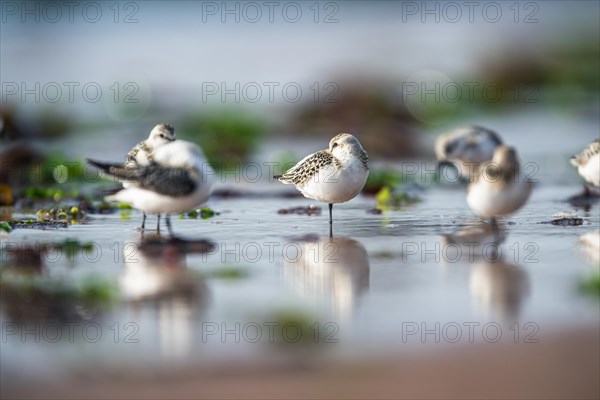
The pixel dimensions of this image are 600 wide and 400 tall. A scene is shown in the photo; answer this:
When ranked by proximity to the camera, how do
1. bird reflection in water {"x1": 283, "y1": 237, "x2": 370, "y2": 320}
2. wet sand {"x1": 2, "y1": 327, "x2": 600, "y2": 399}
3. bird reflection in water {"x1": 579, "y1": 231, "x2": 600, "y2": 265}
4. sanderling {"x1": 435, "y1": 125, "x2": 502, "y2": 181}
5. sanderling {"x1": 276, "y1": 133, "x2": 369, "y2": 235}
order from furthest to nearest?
sanderling {"x1": 435, "y1": 125, "x2": 502, "y2": 181}, sanderling {"x1": 276, "y1": 133, "x2": 369, "y2": 235}, bird reflection in water {"x1": 579, "y1": 231, "x2": 600, "y2": 265}, bird reflection in water {"x1": 283, "y1": 237, "x2": 370, "y2": 320}, wet sand {"x1": 2, "y1": 327, "x2": 600, "y2": 399}

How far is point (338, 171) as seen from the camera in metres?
11.0

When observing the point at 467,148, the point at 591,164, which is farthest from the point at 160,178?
the point at 467,148

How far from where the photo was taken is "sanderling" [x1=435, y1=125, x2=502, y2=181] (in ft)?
53.4

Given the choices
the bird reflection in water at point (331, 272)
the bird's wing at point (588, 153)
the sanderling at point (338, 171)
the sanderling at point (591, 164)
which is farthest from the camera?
the bird's wing at point (588, 153)

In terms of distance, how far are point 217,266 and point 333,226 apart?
8.35 feet

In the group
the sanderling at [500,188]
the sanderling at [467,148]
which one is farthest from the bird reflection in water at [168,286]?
the sanderling at [467,148]

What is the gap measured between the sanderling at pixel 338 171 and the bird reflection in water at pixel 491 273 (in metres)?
1.23

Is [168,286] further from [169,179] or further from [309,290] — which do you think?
[169,179]

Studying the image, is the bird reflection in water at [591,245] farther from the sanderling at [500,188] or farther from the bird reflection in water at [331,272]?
the bird reflection in water at [331,272]

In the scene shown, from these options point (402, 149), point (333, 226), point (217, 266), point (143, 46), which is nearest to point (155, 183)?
point (217, 266)

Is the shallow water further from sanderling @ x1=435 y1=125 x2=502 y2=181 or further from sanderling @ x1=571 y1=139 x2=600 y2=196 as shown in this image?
sanderling @ x1=435 y1=125 x2=502 y2=181

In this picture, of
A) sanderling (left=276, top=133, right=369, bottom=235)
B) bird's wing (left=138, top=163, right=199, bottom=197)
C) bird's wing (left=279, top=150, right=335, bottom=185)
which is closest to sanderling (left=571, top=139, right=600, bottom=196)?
sanderling (left=276, top=133, right=369, bottom=235)

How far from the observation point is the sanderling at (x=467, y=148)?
53.4 ft

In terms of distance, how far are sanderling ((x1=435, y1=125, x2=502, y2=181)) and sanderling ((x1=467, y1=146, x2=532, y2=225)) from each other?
5670mm
